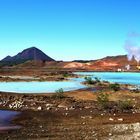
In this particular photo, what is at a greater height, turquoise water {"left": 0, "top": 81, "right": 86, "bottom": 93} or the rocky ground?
turquoise water {"left": 0, "top": 81, "right": 86, "bottom": 93}

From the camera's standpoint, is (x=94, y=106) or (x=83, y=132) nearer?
(x=83, y=132)

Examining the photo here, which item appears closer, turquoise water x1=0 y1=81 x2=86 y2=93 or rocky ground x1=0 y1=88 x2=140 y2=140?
rocky ground x1=0 y1=88 x2=140 y2=140

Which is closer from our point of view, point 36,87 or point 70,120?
point 70,120

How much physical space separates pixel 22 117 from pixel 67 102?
798cm

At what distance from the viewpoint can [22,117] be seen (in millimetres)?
25875

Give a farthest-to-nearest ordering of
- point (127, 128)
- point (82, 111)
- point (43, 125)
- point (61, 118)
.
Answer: point (82, 111), point (61, 118), point (43, 125), point (127, 128)

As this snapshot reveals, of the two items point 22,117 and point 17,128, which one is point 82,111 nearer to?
point 22,117

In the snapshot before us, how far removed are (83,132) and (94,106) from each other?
11.9 meters

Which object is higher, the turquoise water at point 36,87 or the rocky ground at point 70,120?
the turquoise water at point 36,87

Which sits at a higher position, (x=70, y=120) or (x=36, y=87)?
(x=36, y=87)

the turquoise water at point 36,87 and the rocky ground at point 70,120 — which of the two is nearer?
the rocky ground at point 70,120

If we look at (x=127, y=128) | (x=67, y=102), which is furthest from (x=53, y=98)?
(x=127, y=128)

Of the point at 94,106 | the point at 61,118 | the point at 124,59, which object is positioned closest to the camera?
the point at 61,118

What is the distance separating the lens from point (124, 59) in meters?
190
